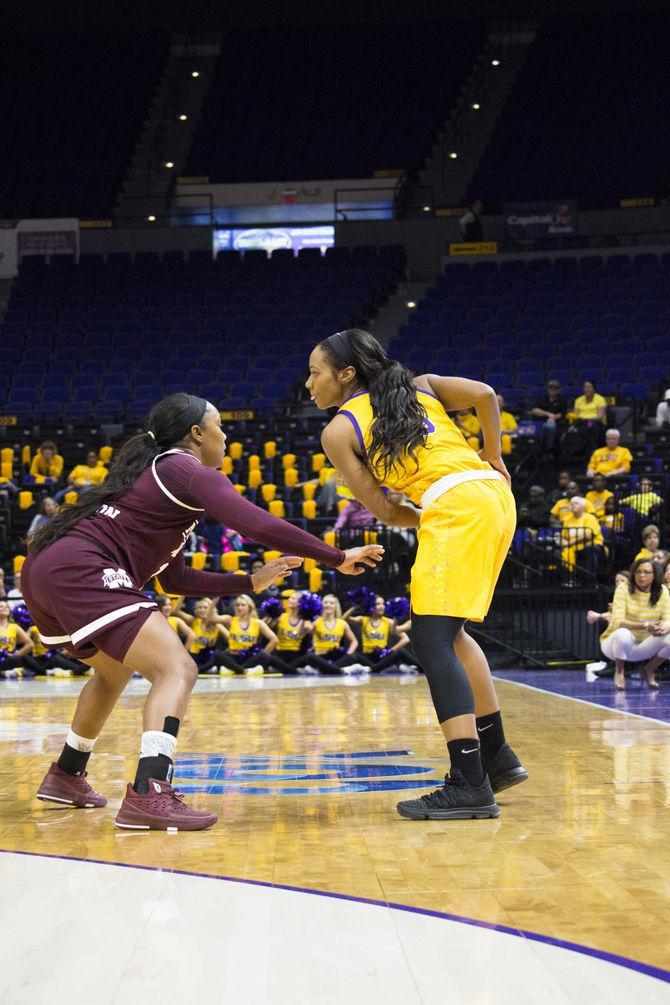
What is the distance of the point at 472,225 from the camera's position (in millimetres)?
23469

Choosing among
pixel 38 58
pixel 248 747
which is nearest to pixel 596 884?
pixel 248 747

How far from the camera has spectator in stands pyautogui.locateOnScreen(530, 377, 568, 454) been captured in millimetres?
15062

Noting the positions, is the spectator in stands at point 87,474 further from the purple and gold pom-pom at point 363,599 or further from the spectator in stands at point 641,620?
→ the spectator in stands at point 641,620

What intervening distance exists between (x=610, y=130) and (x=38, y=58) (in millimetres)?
13504

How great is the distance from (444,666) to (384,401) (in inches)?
33.9

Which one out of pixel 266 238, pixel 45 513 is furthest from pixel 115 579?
pixel 266 238

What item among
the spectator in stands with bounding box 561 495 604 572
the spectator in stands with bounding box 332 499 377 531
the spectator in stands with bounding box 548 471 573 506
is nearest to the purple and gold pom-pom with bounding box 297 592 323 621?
the spectator in stands with bounding box 332 499 377 531

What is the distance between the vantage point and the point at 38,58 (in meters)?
27.9

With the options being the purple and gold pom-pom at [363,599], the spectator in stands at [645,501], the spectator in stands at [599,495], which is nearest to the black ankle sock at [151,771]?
the purple and gold pom-pom at [363,599]

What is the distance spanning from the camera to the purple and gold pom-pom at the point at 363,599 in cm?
1209

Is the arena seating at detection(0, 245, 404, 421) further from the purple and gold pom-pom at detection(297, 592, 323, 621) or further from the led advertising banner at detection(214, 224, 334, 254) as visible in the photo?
the purple and gold pom-pom at detection(297, 592, 323, 621)

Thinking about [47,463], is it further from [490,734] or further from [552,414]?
[490,734]

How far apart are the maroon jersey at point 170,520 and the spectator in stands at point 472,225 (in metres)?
20.5

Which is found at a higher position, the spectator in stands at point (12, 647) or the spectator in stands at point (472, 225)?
the spectator in stands at point (472, 225)
